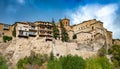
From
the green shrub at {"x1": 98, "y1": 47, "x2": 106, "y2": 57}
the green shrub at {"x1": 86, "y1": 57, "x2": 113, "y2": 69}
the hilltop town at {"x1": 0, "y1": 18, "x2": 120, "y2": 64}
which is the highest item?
the hilltop town at {"x1": 0, "y1": 18, "x2": 120, "y2": 64}

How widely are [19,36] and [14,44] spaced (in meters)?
5.39

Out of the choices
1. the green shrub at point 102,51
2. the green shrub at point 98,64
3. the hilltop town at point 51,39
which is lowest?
the green shrub at point 98,64

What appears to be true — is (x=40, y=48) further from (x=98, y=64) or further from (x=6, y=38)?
(x=98, y=64)

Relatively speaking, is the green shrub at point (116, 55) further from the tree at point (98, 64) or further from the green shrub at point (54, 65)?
the green shrub at point (54, 65)

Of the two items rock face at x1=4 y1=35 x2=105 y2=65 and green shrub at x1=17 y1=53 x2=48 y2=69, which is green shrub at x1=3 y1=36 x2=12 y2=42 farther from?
green shrub at x1=17 y1=53 x2=48 y2=69

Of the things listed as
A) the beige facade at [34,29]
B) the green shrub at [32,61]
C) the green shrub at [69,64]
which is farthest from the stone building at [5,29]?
the green shrub at [69,64]

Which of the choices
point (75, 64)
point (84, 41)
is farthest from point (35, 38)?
point (75, 64)

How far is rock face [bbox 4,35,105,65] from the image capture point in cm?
6819

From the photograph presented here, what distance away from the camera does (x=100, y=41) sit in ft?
255

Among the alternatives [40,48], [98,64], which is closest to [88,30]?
[40,48]

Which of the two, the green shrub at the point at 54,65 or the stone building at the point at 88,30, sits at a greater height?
the stone building at the point at 88,30

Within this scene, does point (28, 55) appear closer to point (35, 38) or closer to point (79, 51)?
point (35, 38)

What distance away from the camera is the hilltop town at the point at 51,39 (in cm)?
6906

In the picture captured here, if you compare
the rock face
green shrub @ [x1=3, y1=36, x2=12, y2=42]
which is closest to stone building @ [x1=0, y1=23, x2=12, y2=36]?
green shrub @ [x1=3, y1=36, x2=12, y2=42]
